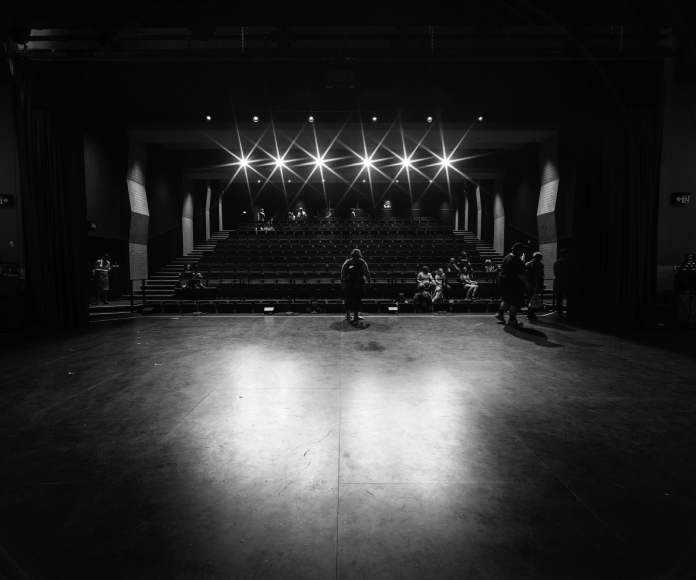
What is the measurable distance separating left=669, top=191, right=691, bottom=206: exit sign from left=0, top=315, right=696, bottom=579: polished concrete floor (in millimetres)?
4572

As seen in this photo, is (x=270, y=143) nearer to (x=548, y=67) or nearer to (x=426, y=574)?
(x=548, y=67)

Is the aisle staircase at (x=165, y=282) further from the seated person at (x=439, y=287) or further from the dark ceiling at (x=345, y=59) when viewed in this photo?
the dark ceiling at (x=345, y=59)

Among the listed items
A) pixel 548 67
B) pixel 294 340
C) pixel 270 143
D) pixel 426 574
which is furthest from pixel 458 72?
pixel 270 143

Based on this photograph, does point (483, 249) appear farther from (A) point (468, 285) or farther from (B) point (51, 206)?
(B) point (51, 206)

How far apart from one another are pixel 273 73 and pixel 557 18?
446 centimetres

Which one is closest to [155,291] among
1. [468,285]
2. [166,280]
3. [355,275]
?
[166,280]

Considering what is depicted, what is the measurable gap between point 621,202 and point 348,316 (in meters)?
5.52

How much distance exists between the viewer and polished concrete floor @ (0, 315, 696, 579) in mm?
1255

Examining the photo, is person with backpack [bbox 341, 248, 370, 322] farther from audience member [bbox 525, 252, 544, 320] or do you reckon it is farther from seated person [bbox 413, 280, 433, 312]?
audience member [bbox 525, 252, 544, 320]

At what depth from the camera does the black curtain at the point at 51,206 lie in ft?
20.5

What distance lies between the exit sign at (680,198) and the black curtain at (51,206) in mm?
11081

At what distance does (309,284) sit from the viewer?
31.9 feet

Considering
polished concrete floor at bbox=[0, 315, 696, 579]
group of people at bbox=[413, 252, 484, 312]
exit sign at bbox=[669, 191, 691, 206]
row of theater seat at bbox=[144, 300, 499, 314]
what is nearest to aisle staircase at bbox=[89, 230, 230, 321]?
row of theater seat at bbox=[144, 300, 499, 314]

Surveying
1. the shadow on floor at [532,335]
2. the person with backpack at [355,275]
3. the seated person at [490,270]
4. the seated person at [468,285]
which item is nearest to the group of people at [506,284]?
the person with backpack at [355,275]
